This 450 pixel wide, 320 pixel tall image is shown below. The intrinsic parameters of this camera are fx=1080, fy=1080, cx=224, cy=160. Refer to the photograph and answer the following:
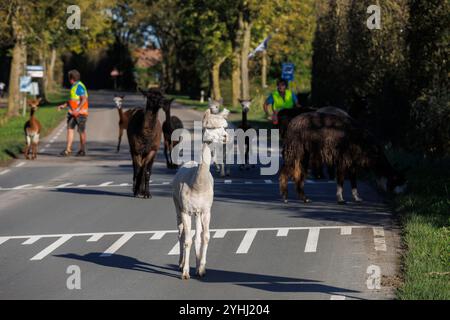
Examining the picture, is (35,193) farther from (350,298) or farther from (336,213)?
(350,298)

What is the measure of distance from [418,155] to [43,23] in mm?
31975

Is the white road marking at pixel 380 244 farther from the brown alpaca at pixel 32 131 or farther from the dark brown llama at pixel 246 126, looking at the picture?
the brown alpaca at pixel 32 131

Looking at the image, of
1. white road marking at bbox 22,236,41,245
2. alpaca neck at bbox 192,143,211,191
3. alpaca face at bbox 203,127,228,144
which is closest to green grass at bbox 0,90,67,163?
white road marking at bbox 22,236,41,245

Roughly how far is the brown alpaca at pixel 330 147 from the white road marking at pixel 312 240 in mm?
3008

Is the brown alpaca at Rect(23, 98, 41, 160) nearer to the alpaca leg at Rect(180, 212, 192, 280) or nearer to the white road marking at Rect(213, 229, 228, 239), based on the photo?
the white road marking at Rect(213, 229, 228, 239)

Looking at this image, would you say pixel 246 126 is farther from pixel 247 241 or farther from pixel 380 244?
pixel 380 244

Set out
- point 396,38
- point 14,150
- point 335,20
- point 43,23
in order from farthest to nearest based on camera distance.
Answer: point 43,23 → point 335,20 → point 14,150 → point 396,38

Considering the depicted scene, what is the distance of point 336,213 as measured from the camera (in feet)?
57.3

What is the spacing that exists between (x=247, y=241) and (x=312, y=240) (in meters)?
0.87

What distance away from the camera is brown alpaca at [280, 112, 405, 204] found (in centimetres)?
1838

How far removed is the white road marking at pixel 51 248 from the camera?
44.3 ft
